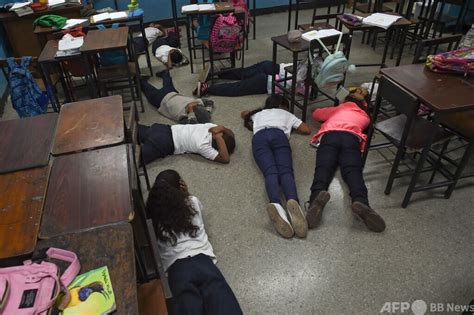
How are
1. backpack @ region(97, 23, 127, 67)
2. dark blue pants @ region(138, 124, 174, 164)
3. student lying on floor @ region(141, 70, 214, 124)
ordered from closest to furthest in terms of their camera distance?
1. dark blue pants @ region(138, 124, 174, 164)
2. student lying on floor @ region(141, 70, 214, 124)
3. backpack @ region(97, 23, 127, 67)

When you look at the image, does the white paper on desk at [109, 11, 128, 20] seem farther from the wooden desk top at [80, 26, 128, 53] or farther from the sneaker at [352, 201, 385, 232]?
the sneaker at [352, 201, 385, 232]

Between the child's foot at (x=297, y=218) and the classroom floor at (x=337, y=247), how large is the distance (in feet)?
0.19

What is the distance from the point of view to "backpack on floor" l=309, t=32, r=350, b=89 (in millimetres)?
2680

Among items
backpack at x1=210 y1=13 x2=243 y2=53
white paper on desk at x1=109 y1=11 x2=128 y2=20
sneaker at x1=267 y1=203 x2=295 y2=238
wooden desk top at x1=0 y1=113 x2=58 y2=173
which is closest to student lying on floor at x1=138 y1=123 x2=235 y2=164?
sneaker at x1=267 y1=203 x2=295 y2=238

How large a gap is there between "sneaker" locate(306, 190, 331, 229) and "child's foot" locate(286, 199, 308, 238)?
0.04 meters

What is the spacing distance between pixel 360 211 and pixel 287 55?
309 centimetres

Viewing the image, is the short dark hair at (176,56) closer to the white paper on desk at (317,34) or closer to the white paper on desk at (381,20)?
the white paper on desk at (317,34)

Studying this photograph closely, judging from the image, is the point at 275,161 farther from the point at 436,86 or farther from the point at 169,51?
the point at 169,51

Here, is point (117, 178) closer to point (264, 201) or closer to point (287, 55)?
point (264, 201)

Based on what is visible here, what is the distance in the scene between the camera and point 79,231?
1.06 m

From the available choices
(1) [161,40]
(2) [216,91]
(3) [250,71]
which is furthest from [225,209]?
(1) [161,40]

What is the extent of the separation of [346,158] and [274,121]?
65 centimetres

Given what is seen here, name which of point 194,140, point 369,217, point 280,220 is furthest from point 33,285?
point 194,140

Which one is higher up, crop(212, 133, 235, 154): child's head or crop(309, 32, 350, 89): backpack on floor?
crop(309, 32, 350, 89): backpack on floor
